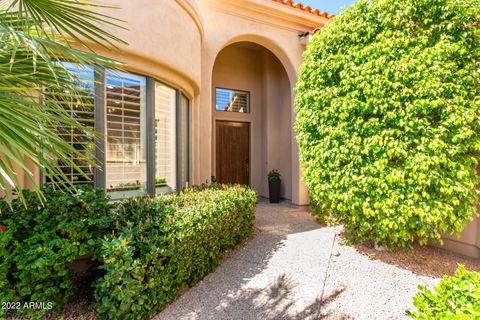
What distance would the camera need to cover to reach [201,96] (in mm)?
6742

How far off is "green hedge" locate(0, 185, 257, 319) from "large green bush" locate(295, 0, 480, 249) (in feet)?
8.26

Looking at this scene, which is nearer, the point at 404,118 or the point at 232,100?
the point at 404,118

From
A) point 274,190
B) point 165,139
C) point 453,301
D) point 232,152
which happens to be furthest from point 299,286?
point 232,152

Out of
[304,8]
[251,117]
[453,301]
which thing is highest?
[304,8]

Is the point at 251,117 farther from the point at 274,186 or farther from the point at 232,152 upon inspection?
the point at 274,186

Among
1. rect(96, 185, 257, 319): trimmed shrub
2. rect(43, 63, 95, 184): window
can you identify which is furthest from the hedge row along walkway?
rect(43, 63, 95, 184): window

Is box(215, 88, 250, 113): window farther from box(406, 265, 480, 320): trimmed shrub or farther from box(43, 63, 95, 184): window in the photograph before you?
box(406, 265, 480, 320): trimmed shrub

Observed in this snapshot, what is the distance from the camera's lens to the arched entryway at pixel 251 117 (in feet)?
30.2

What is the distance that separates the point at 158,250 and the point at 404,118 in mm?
3845

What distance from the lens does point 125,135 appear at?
4387 millimetres

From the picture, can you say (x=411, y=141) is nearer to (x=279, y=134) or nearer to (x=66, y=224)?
(x=66, y=224)

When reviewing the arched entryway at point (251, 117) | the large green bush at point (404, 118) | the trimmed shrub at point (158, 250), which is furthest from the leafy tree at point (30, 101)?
the arched entryway at point (251, 117)

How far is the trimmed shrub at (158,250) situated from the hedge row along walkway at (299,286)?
0.97 feet

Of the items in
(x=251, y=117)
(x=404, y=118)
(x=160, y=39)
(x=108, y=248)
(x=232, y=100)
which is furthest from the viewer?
(x=251, y=117)
